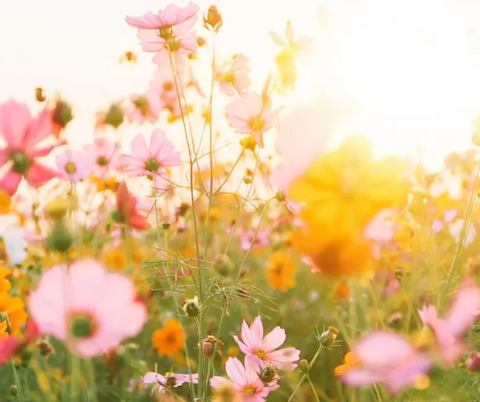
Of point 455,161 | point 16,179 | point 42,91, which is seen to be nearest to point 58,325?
point 16,179

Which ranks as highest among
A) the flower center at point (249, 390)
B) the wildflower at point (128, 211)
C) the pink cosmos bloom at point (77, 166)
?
the pink cosmos bloom at point (77, 166)

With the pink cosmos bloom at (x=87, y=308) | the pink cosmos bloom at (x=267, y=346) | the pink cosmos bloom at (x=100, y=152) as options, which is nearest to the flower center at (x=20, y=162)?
the pink cosmos bloom at (x=87, y=308)

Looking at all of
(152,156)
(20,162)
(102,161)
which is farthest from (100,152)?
(20,162)

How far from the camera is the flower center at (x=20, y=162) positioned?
42 centimetres

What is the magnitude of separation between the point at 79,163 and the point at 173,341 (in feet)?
2.17

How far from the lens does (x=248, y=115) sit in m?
0.68

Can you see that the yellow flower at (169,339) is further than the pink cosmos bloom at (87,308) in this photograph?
Yes

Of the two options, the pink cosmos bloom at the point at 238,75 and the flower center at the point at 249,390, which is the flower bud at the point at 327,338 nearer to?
the flower center at the point at 249,390

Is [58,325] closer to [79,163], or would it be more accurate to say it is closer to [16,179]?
[16,179]

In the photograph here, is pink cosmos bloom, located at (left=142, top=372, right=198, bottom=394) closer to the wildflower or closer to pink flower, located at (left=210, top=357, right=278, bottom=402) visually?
pink flower, located at (left=210, top=357, right=278, bottom=402)

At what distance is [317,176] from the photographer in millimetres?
237

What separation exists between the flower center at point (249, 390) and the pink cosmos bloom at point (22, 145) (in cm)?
27

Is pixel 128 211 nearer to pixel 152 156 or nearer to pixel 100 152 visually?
pixel 152 156

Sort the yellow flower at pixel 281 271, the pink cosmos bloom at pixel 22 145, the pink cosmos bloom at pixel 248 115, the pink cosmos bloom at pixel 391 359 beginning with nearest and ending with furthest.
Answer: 1. the pink cosmos bloom at pixel 391 359
2. the pink cosmos bloom at pixel 22 145
3. the pink cosmos bloom at pixel 248 115
4. the yellow flower at pixel 281 271
